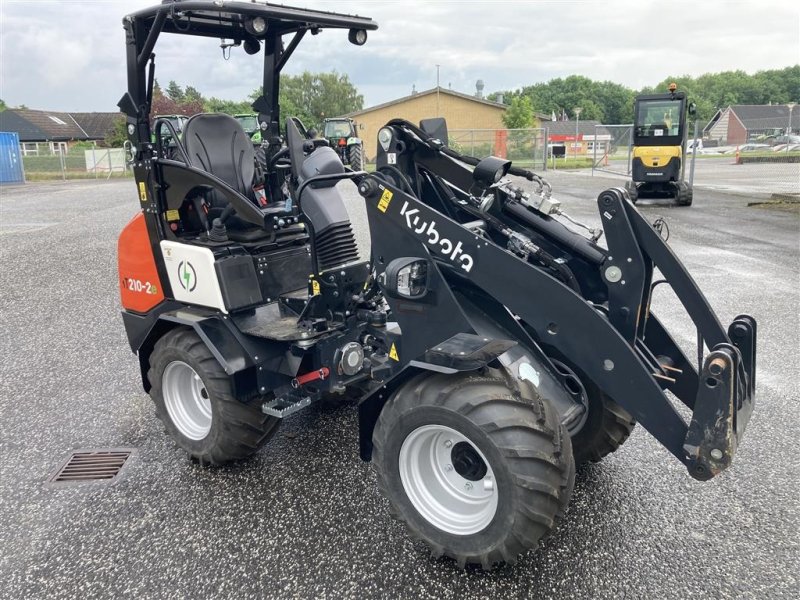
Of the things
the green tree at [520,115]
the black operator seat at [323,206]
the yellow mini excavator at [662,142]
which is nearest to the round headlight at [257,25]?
the black operator seat at [323,206]

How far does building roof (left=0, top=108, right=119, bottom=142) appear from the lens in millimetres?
62625

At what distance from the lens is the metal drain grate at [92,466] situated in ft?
13.1

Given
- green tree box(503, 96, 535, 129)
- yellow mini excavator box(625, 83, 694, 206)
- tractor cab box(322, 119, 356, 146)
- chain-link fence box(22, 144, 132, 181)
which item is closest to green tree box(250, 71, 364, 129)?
green tree box(503, 96, 535, 129)

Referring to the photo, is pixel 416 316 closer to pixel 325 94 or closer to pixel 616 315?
pixel 616 315

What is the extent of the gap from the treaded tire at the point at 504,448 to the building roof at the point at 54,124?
69.5m

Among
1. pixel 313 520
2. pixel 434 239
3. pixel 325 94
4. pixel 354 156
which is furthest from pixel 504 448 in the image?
pixel 325 94

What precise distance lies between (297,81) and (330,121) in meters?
60.9

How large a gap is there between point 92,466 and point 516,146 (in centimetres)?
3044

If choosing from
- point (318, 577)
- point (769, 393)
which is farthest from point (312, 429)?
point (769, 393)

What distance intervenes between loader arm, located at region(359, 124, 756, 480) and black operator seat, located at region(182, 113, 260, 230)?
1355 millimetres

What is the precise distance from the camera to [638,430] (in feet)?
14.6

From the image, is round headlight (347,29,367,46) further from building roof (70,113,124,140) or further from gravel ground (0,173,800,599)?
building roof (70,113,124,140)

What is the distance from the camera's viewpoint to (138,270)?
4.35 meters

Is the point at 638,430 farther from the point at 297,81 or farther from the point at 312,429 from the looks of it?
the point at 297,81
